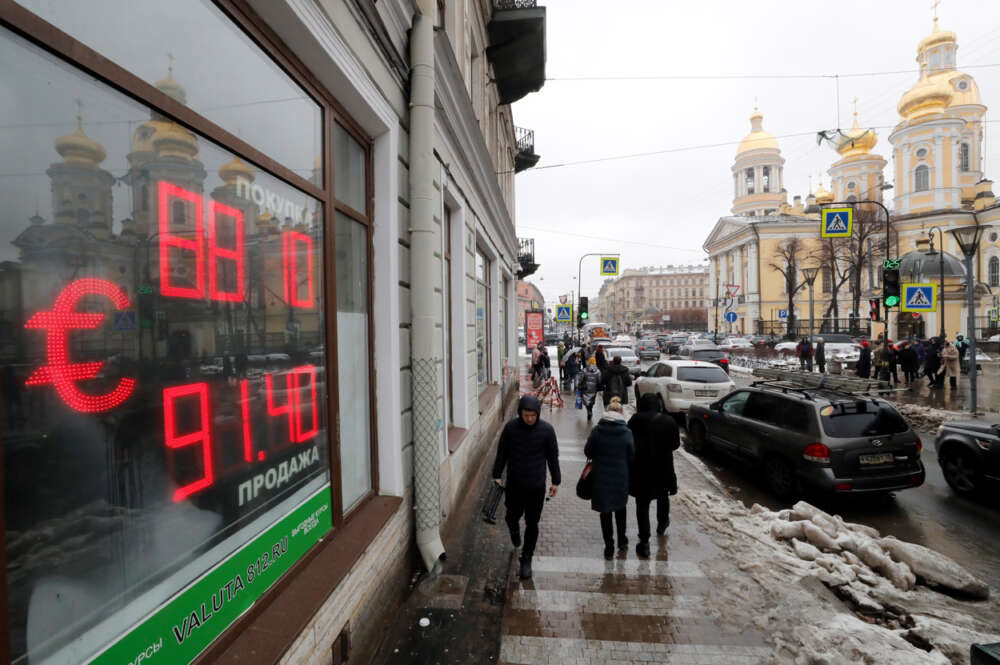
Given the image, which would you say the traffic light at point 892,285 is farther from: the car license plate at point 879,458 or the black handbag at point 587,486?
the black handbag at point 587,486

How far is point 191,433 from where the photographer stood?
2.23 meters

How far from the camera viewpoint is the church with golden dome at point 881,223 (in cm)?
4266

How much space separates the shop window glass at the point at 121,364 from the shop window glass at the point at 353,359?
38.5 inches

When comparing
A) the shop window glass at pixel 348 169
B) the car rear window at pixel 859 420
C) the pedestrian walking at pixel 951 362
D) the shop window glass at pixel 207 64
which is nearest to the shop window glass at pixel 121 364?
the shop window glass at pixel 207 64

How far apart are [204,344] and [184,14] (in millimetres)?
1519

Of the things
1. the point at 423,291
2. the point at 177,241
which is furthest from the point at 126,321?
the point at 423,291

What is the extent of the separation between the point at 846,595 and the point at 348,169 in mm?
5613

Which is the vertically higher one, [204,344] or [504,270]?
[504,270]

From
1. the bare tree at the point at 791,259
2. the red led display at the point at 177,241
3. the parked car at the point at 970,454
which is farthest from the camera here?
the bare tree at the point at 791,259

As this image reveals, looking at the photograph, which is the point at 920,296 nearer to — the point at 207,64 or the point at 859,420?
the point at 859,420

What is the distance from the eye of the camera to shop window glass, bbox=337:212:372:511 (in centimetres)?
389

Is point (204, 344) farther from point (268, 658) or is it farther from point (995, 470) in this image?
point (995, 470)

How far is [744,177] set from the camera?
85.4 m

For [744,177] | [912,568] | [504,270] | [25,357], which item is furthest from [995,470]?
→ [744,177]
